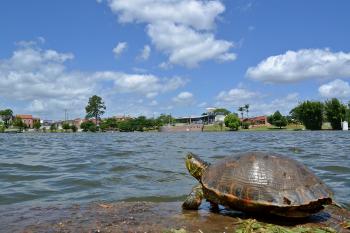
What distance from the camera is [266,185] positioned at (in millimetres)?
6289

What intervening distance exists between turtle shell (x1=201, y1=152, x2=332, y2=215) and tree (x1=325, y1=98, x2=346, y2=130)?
432 ft

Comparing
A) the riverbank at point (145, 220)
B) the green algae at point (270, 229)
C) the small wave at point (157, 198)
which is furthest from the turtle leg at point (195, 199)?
the small wave at point (157, 198)

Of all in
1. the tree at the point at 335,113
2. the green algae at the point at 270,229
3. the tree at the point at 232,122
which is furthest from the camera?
the tree at the point at 232,122

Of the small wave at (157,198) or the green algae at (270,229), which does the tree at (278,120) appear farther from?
the green algae at (270,229)

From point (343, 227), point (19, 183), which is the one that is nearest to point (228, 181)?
point (343, 227)

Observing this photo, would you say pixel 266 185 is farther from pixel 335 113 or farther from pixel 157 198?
pixel 335 113

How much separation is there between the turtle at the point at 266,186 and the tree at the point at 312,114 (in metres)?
138

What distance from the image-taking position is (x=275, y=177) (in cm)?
636

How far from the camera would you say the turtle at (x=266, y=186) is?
614 centimetres

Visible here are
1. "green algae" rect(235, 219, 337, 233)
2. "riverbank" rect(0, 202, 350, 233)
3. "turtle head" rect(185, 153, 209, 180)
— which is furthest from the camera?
"turtle head" rect(185, 153, 209, 180)

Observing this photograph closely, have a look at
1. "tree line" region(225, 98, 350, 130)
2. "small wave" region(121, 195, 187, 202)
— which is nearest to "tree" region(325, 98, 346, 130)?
"tree line" region(225, 98, 350, 130)

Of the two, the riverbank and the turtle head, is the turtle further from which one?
the turtle head

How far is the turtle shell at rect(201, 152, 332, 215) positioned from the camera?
613cm

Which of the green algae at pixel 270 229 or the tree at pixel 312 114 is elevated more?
the tree at pixel 312 114
